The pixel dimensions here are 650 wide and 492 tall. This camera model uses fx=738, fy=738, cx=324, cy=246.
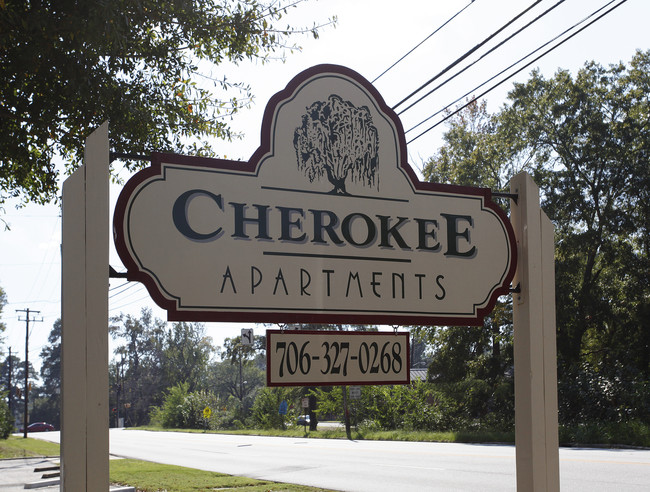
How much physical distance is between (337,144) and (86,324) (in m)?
1.94

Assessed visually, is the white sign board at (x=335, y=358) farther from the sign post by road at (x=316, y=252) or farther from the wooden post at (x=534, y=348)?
the wooden post at (x=534, y=348)

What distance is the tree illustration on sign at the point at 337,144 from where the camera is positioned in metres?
4.72

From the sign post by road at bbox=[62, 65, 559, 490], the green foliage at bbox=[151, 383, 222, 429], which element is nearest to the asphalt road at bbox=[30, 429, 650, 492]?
the sign post by road at bbox=[62, 65, 559, 490]

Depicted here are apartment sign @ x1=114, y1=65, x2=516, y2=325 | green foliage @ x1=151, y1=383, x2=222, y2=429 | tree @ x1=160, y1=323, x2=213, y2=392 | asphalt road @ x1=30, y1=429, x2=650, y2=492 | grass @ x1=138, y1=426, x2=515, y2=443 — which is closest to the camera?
apartment sign @ x1=114, y1=65, x2=516, y2=325

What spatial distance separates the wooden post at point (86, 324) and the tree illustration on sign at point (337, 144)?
1.28 meters

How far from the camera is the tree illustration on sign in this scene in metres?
4.72

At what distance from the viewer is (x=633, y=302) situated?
26.2 meters

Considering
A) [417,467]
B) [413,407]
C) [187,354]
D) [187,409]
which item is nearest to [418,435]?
[413,407]

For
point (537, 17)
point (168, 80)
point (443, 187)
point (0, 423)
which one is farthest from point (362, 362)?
point (0, 423)

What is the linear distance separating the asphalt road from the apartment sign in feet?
→ 26.6

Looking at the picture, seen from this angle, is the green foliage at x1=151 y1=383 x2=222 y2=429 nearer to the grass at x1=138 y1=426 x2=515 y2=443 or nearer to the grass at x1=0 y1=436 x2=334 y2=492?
the grass at x1=138 y1=426 x2=515 y2=443

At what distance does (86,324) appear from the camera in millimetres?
3873

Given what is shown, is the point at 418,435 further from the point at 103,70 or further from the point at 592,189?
the point at 103,70

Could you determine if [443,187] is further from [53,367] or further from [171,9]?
[53,367]
